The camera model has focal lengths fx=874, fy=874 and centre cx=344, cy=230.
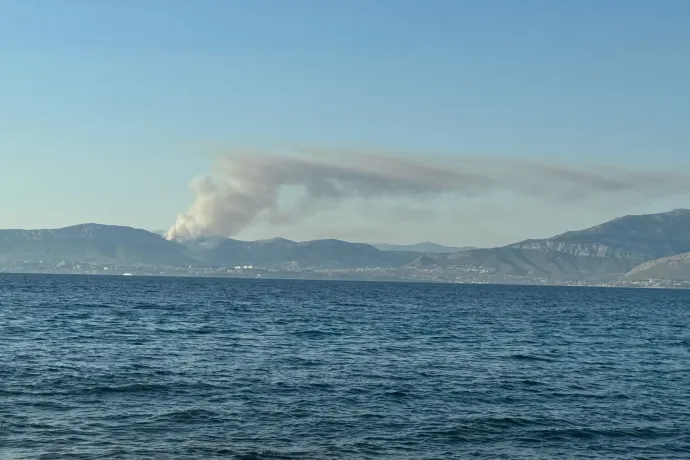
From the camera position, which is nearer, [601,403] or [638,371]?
[601,403]

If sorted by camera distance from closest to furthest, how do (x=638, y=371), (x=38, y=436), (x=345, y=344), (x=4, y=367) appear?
(x=38, y=436) → (x=4, y=367) → (x=638, y=371) → (x=345, y=344)

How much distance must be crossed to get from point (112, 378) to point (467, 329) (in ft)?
181

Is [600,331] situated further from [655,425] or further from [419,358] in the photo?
[655,425]

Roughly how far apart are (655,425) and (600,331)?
207 feet

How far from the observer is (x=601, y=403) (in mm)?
49719

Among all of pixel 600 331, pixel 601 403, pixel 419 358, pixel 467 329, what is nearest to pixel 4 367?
pixel 419 358

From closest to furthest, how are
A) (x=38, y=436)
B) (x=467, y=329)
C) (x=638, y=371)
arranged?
1. (x=38, y=436)
2. (x=638, y=371)
3. (x=467, y=329)

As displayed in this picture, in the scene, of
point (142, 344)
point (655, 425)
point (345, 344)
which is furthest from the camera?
point (345, 344)

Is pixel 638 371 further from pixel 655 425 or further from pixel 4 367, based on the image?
pixel 4 367

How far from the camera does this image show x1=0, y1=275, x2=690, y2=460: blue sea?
3756 centimetres

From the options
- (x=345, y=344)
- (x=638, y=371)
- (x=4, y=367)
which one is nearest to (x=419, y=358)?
(x=345, y=344)

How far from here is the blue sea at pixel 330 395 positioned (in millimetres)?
37562

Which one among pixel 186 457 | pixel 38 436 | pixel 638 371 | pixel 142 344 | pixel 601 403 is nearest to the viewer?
pixel 186 457

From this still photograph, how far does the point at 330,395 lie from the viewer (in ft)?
160
